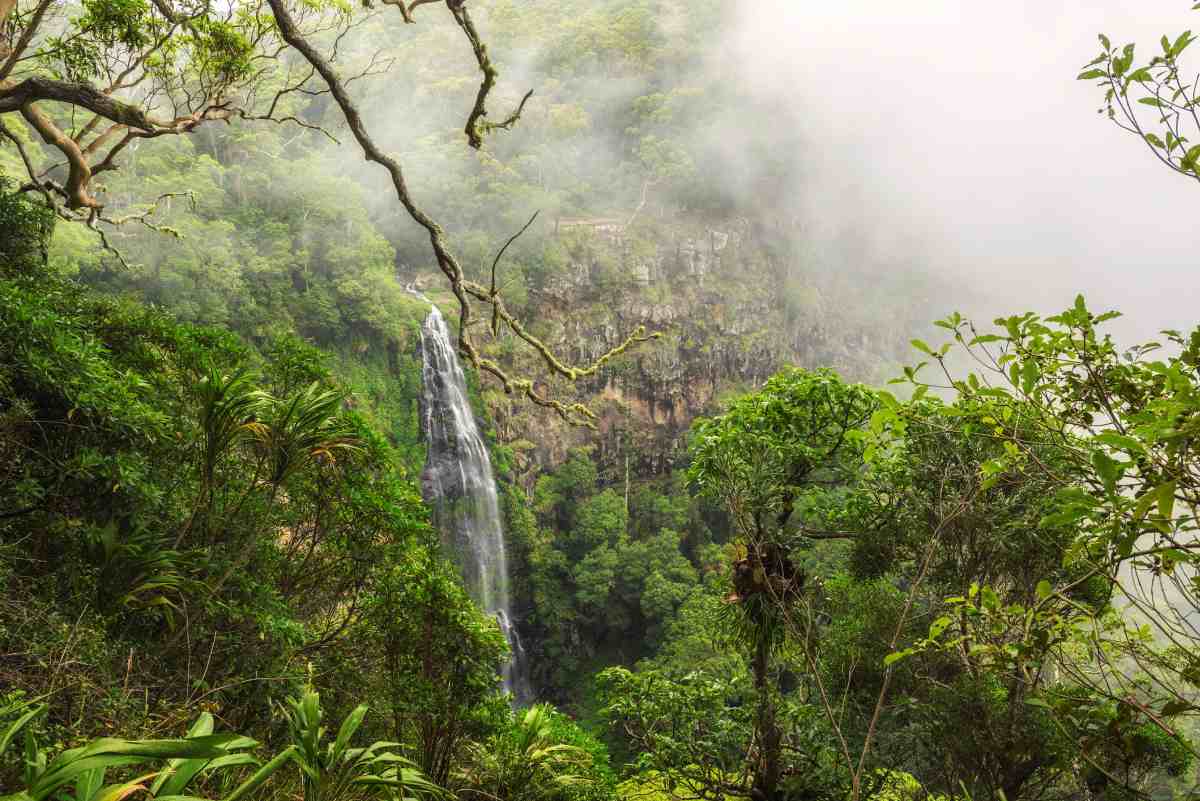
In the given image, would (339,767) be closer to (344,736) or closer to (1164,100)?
(344,736)

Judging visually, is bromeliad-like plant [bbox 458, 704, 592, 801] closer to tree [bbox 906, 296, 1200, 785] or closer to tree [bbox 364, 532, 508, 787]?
tree [bbox 364, 532, 508, 787]

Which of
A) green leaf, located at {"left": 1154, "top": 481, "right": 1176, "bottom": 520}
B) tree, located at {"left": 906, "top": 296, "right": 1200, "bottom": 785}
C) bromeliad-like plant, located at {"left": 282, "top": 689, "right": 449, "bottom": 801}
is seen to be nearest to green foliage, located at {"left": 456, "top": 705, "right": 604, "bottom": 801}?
bromeliad-like plant, located at {"left": 282, "top": 689, "right": 449, "bottom": 801}

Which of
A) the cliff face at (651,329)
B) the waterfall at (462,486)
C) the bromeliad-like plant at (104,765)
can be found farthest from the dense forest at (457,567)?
the cliff face at (651,329)

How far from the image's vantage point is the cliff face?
28641mm

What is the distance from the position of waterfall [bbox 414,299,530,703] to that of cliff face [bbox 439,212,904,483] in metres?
2.56

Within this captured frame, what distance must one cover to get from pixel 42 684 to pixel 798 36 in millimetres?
66257

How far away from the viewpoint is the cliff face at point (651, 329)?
28.6 meters

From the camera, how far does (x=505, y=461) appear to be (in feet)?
80.1

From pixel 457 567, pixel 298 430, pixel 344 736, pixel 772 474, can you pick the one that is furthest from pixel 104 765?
pixel 457 567

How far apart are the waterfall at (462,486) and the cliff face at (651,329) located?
256 cm

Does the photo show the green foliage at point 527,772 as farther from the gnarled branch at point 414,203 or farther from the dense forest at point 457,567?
the gnarled branch at point 414,203

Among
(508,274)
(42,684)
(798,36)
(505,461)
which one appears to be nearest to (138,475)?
(42,684)

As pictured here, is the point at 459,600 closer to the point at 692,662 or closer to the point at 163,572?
the point at 163,572

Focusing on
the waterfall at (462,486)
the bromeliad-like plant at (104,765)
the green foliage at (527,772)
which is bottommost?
the green foliage at (527,772)
